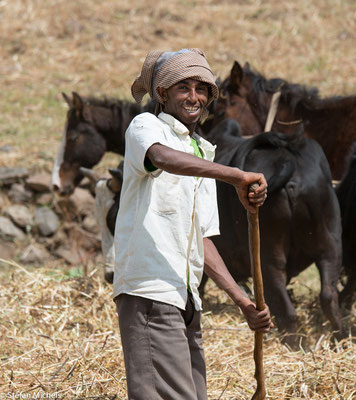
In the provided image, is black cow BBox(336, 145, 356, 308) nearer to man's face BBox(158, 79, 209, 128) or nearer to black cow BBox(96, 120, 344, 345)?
black cow BBox(96, 120, 344, 345)

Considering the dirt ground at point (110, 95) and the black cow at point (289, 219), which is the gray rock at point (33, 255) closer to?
the dirt ground at point (110, 95)

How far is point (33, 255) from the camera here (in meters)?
9.03

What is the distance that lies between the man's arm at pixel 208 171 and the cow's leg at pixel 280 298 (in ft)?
7.99

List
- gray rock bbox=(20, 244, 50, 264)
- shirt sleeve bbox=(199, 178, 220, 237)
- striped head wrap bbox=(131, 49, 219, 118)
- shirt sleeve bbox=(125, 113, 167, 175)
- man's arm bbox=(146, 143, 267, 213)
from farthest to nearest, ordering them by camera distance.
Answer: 1. gray rock bbox=(20, 244, 50, 264)
2. shirt sleeve bbox=(199, 178, 220, 237)
3. striped head wrap bbox=(131, 49, 219, 118)
4. shirt sleeve bbox=(125, 113, 167, 175)
5. man's arm bbox=(146, 143, 267, 213)

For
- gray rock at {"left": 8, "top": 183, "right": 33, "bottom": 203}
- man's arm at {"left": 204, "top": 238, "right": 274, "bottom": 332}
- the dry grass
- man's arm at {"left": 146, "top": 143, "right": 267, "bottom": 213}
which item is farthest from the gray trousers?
the dry grass

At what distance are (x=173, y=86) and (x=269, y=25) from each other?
512 inches

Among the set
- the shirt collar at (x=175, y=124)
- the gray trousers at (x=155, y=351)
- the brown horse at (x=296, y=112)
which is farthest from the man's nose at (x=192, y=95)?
the brown horse at (x=296, y=112)

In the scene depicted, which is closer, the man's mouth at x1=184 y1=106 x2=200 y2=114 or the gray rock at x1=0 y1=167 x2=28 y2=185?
the man's mouth at x1=184 y1=106 x2=200 y2=114

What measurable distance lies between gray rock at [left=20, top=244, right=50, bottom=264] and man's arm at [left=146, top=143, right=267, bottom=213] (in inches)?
265

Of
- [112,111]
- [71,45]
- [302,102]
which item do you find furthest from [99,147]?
[71,45]

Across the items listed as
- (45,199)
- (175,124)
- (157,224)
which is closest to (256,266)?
(157,224)

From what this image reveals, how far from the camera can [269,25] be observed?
15148 millimetres

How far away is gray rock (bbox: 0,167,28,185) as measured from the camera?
9.37 meters

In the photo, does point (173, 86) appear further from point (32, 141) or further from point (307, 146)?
point (32, 141)
